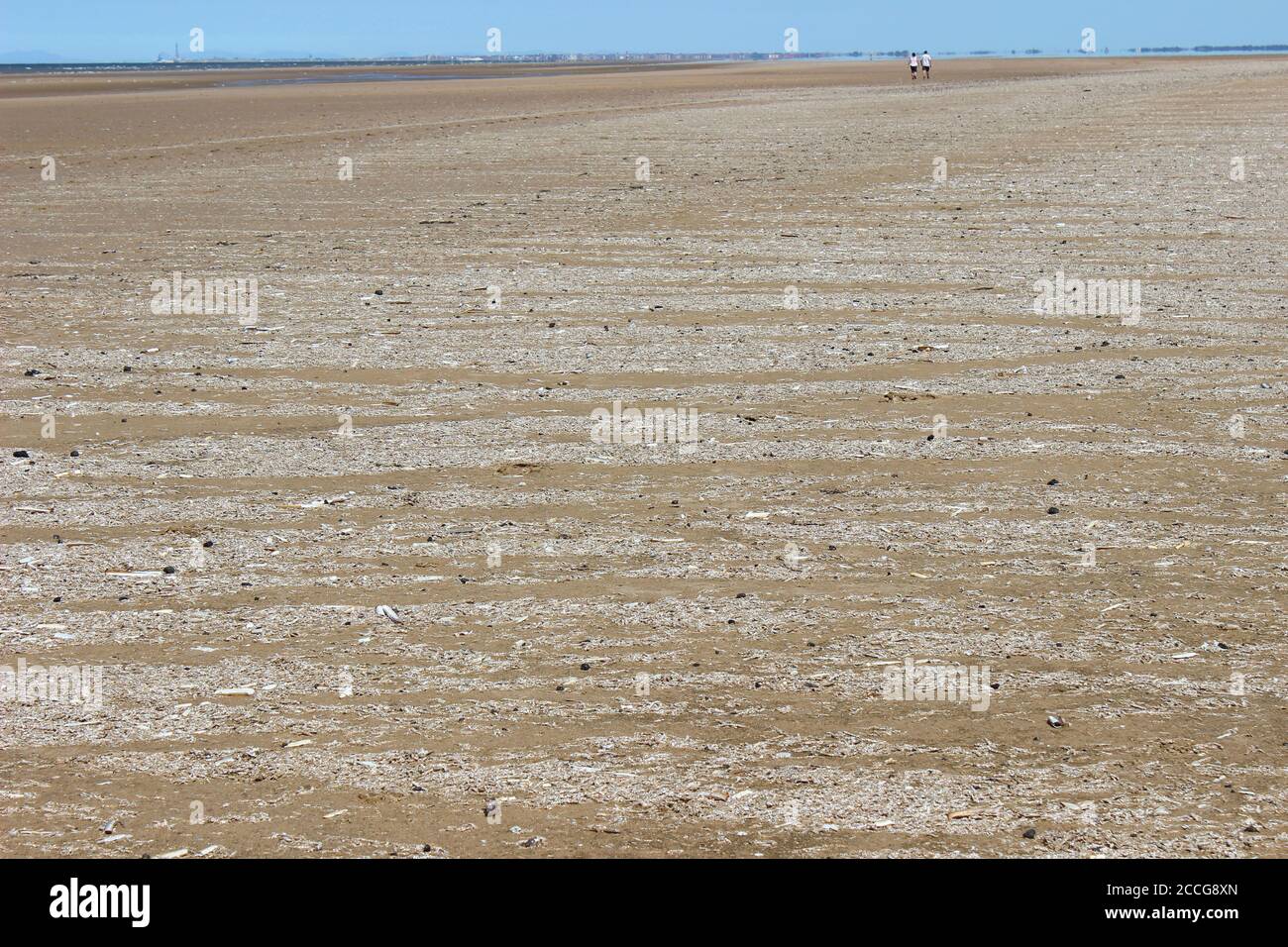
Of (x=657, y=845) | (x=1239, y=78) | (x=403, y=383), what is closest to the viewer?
(x=657, y=845)

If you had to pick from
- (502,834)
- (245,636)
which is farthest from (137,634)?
(502,834)

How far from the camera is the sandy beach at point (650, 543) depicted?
443 centimetres

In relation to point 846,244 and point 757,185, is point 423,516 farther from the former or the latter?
point 757,185

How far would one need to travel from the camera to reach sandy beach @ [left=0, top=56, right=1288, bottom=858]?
14.5 ft

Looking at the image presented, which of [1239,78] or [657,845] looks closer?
[657,845]

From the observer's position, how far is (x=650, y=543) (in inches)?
257

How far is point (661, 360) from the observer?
9828mm
